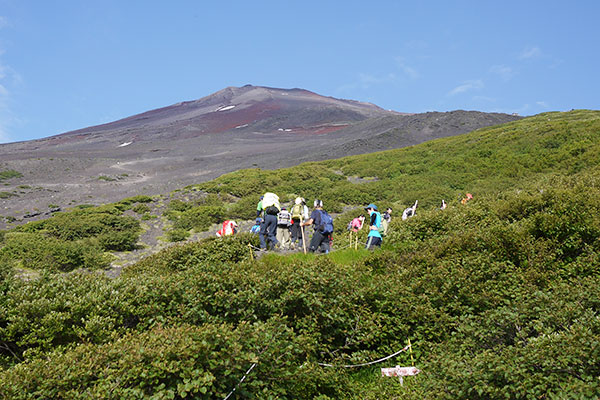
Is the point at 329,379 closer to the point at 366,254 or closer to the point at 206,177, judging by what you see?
the point at 366,254

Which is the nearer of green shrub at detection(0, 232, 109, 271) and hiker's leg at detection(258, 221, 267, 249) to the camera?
hiker's leg at detection(258, 221, 267, 249)

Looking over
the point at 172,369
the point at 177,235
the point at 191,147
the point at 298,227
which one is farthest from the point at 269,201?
the point at 191,147

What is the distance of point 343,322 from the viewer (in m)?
5.81

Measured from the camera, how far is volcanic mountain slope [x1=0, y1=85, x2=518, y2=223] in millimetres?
39062

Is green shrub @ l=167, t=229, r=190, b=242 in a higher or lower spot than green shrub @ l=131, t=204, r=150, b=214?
lower

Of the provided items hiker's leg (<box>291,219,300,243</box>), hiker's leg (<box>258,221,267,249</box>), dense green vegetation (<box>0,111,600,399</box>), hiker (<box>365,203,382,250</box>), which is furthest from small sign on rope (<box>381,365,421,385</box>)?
hiker's leg (<box>291,219,300,243</box>)

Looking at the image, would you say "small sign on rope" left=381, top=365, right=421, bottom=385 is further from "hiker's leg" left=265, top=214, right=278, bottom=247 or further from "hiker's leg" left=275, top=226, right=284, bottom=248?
"hiker's leg" left=275, top=226, right=284, bottom=248

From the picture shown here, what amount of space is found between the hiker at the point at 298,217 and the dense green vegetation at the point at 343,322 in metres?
2.25

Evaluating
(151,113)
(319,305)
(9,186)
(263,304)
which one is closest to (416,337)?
(319,305)

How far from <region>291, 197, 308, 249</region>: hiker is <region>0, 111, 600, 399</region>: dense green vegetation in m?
2.25

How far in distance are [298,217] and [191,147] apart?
196ft

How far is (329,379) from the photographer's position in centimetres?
496

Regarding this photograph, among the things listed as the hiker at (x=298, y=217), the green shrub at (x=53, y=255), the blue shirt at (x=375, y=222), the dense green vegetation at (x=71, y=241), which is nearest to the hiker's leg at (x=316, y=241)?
the hiker at (x=298, y=217)

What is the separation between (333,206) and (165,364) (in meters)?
19.7
